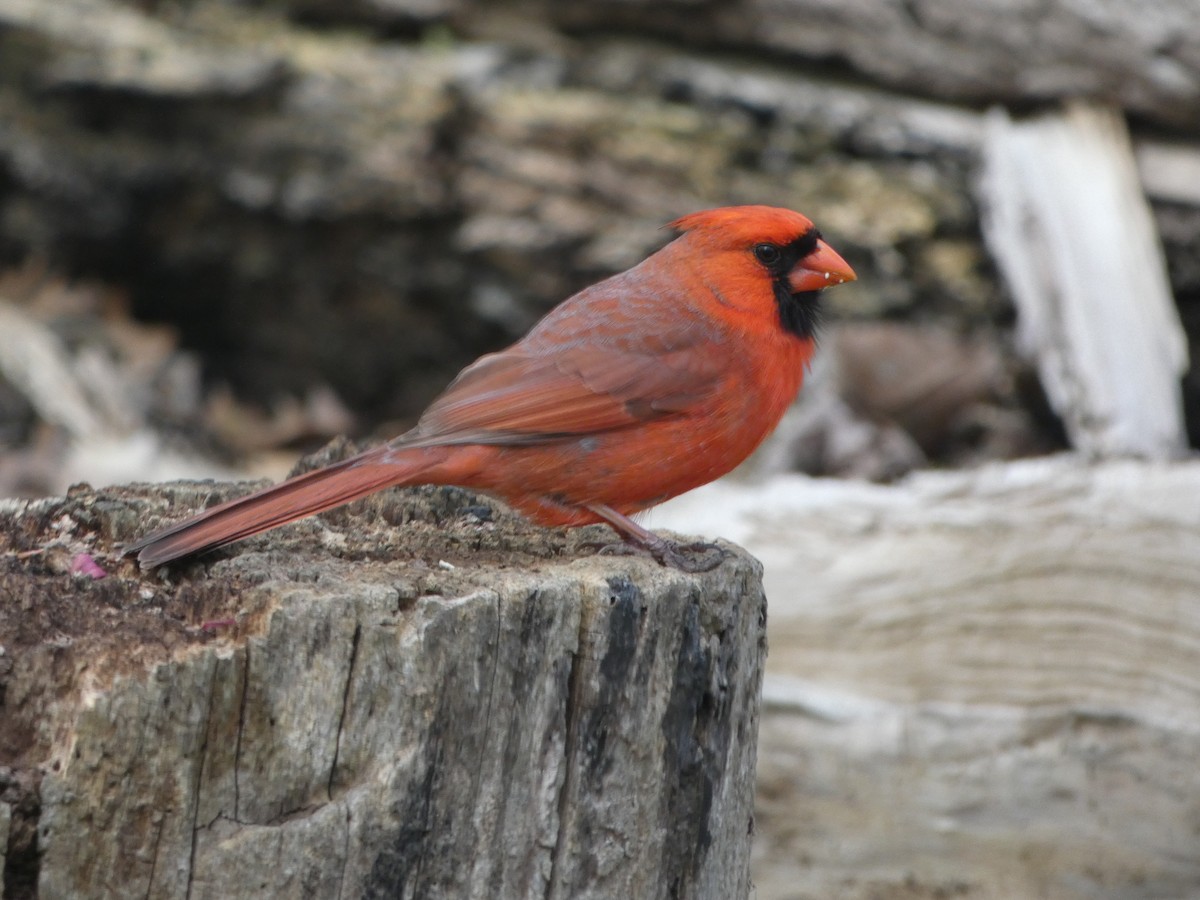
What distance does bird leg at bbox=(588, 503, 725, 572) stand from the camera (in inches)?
102

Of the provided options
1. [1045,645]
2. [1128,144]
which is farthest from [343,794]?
[1128,144]

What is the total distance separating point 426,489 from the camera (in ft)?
10.2

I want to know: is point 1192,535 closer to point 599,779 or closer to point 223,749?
point 599,779

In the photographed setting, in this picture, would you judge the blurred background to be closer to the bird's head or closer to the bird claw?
the bird's head

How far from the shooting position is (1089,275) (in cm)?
525

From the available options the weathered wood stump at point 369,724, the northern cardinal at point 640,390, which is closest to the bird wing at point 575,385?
the northern cardinal at point 640,390

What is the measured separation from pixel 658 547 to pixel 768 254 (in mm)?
1022

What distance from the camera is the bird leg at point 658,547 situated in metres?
2.58

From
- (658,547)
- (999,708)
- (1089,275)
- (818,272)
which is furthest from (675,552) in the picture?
(1089,275)

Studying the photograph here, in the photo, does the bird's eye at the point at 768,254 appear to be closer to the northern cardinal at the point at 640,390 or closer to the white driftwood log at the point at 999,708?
the northern cardinal at the point at 640,390

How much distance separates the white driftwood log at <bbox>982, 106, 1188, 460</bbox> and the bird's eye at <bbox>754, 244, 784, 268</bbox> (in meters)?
1.79

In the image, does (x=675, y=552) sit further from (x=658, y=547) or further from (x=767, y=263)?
(x=767, y=263)

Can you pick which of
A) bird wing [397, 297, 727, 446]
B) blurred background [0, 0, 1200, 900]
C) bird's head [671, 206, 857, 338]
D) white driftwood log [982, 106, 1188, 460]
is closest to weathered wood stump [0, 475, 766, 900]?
bird wing [397, 297, 727, 446]

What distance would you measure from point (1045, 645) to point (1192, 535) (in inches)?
19.2
